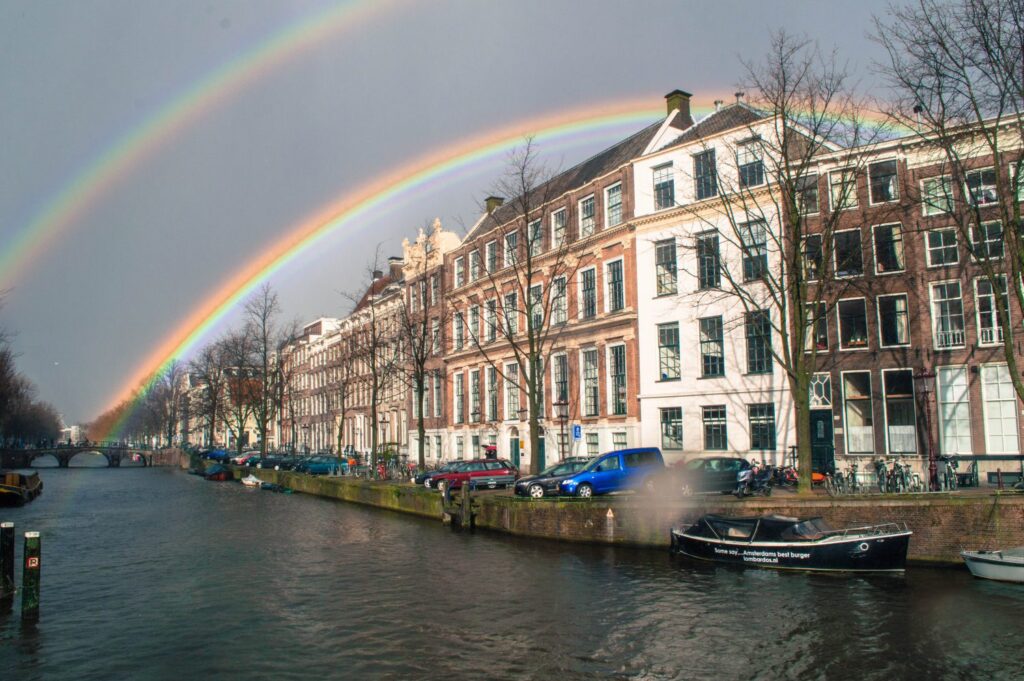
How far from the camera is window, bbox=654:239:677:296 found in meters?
43.3

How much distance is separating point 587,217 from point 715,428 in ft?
56.1

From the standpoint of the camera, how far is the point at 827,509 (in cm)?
2447

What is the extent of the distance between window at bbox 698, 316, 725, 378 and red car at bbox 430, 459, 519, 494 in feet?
39.2

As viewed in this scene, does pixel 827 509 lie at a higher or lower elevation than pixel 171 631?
higher

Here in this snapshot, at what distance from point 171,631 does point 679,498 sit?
17709 millimetres

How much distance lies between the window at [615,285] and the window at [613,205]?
263cm

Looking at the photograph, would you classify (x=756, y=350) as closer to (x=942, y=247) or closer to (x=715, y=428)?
(x=715, y=428)

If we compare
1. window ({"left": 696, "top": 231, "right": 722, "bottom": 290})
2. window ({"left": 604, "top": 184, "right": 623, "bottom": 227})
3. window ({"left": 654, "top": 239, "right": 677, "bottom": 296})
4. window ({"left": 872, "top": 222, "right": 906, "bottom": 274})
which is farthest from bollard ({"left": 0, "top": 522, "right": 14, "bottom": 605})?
window ({"left": 604, "top": 184, "right": 623, "bottom": 227})

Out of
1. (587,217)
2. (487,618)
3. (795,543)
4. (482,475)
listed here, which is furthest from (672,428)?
(487,618)

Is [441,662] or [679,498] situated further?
[679,498]

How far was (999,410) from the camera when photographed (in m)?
31.4

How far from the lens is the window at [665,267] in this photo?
43312mm

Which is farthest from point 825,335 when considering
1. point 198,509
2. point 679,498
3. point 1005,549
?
point 198,509

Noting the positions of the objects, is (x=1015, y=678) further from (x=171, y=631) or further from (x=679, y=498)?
(x=171, y=631)
